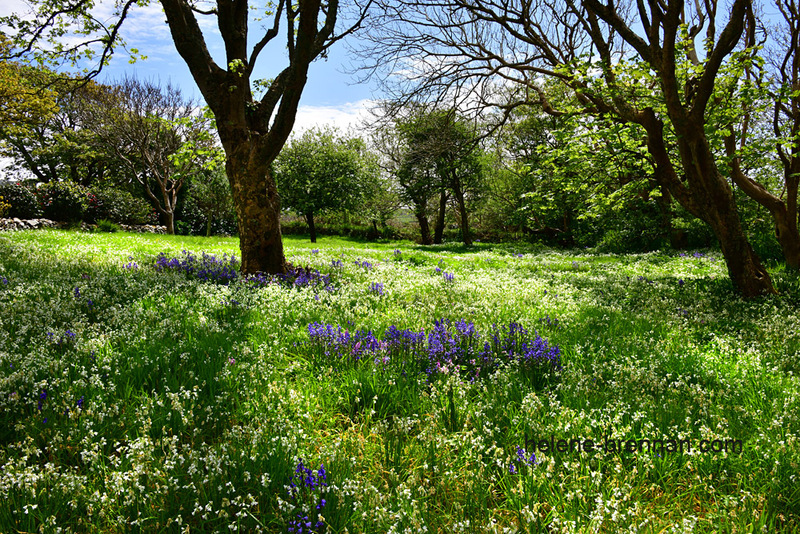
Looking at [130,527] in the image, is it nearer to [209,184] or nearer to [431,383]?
[431,383]

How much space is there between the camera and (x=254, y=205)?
26.7 feet

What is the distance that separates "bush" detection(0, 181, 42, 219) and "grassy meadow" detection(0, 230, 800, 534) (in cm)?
2471

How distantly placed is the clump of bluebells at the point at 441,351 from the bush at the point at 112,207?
28.8 m

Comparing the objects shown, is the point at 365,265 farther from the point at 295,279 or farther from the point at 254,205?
the point at 254,205

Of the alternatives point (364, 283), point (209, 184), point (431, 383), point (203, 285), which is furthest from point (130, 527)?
point (209, 184)

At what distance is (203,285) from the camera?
22.9 ft

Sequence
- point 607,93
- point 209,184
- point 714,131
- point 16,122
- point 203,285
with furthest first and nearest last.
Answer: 1. point 209,184
2. point 16,122
3. point 714,131
4. point 607,93
5. point 203,285

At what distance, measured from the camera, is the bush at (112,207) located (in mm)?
26250

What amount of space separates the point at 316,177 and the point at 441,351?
29079mm

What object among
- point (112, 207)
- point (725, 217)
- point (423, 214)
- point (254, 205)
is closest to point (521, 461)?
point (254, 205)

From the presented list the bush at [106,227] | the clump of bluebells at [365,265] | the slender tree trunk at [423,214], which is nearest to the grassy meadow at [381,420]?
the clump of bluebells at [365,265]

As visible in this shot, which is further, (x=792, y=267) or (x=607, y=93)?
(x=792, y=267)

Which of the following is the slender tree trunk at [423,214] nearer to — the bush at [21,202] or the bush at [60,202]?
the bush at [60,202]

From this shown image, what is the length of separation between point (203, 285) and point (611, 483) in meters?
6.91
